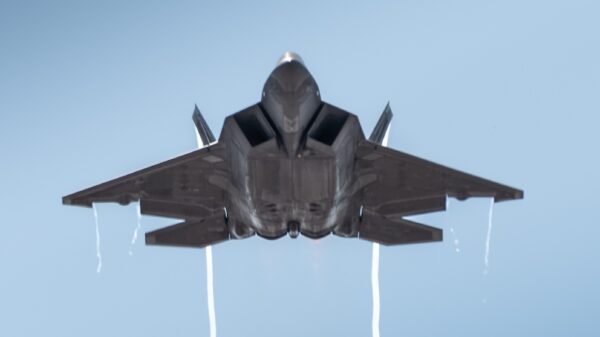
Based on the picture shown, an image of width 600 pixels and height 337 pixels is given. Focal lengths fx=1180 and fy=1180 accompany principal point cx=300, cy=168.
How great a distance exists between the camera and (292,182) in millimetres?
31328

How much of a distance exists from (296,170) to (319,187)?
850 millimetres

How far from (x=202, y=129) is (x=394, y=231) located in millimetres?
6496

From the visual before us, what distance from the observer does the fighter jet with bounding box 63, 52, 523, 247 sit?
3089cm

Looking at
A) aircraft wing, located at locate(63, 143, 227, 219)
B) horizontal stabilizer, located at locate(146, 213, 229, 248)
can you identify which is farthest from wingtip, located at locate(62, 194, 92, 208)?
horizontal stabilizer, located at locate(146, 213, 229, 248)

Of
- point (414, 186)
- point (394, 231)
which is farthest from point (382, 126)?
point (394, 231)

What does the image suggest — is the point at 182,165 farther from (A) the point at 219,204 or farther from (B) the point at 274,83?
(B) the point at 274,83

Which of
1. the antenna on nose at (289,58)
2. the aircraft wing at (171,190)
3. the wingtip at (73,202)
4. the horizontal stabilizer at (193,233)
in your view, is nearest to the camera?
the antenna on nose at (289,58)

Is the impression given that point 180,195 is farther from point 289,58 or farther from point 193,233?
point 289,58

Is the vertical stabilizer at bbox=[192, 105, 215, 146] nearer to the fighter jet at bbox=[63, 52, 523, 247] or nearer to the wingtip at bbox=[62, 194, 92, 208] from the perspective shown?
the fighter jet at bbox=[63, 52, 523, 247]

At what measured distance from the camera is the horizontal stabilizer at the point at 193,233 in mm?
34812

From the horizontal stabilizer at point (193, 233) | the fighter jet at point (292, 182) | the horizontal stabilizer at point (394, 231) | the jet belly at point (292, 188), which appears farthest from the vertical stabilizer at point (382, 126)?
the horizontal stabilizer at point (193, 233)

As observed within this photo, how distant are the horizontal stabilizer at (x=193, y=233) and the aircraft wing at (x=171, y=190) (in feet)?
0.78

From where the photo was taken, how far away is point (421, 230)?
34906 millimetres

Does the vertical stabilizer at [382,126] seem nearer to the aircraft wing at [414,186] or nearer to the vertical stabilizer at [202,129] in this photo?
the aircraft wing at [414,186]
